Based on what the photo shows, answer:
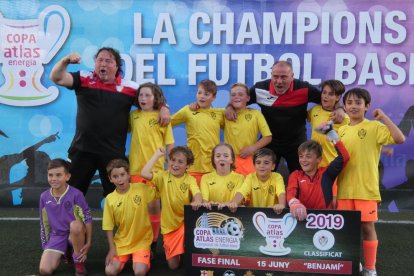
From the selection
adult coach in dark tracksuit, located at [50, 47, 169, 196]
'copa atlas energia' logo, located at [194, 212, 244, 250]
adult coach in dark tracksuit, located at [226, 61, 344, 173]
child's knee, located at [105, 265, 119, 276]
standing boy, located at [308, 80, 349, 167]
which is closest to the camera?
'copa atlas energia' logo, located at [194, 212, 244, 250]

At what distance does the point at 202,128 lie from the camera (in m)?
3.80

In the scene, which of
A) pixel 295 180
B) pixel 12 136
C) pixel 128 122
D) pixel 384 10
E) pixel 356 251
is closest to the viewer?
pixel 356 251

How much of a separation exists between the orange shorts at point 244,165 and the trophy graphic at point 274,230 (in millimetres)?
795

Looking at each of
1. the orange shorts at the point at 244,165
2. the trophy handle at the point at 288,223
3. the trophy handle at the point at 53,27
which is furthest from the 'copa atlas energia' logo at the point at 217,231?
the trophy handle at the point at 53,27

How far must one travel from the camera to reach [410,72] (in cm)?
487

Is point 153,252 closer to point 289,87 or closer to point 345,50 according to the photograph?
point 289,87

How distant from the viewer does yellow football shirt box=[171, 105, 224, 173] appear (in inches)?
150

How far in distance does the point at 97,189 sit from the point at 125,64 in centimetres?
146

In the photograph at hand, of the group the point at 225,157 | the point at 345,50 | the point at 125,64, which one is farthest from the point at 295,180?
the point at 125,64

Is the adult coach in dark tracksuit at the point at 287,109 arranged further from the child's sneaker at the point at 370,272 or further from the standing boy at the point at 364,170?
the child's sneaker at the point at 370,272

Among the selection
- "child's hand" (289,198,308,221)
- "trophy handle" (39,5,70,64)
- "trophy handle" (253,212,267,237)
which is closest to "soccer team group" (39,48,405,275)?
"child's hand" (289,198,308,221)

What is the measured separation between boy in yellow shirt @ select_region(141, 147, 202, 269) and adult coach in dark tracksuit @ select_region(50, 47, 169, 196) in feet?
1.24

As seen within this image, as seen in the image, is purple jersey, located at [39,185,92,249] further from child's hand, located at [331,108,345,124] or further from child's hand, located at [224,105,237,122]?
child's hand, located at [331,108,345,124]

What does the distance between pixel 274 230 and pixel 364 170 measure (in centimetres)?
79
